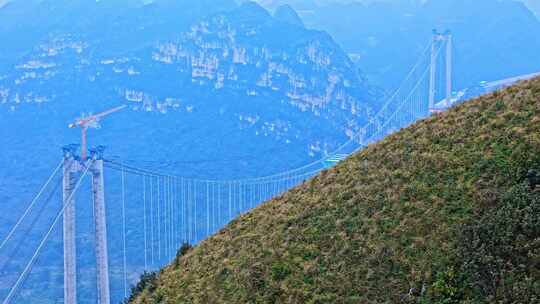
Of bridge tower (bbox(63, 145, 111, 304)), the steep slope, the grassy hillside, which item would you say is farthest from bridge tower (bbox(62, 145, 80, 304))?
the steep slope

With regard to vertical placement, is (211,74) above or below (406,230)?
above

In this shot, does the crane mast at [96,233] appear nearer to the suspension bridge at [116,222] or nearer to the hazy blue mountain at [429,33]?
the suspension bridge at [116,222]

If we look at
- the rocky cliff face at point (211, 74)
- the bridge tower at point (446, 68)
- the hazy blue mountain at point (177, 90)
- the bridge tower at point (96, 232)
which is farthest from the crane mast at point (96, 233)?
the rocky cliff face at point (211, 74)

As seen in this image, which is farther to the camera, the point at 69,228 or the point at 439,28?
the point at 439,28

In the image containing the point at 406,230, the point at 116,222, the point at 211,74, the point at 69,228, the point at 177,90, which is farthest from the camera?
the point at 211,74

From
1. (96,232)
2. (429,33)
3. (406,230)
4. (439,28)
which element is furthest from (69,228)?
(439,28)

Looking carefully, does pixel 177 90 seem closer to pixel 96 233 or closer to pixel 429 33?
pixel 429 33
